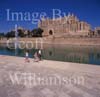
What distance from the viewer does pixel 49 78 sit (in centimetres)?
769

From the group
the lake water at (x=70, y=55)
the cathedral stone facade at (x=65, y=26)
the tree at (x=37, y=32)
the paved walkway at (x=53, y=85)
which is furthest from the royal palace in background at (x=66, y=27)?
the paved walkway at (x=53, y=85)

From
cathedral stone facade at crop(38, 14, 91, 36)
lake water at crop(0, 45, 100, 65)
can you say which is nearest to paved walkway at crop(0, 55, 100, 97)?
lake water at crop(0, 45, 100, 65)

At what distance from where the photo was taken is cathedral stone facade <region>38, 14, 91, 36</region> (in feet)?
224

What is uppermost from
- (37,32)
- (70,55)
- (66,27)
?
(66,27)

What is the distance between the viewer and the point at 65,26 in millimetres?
68188

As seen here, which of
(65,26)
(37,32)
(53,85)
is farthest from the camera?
(37,32)

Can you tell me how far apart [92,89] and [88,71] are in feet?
8.83

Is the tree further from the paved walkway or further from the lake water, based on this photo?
the paved walkway

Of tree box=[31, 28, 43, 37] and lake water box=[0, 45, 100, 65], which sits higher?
tree box=[31, 28, 43, 37]

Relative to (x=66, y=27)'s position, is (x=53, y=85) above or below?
below

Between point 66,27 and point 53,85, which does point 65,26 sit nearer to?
point 66,27

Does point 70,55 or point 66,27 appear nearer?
point 70,55

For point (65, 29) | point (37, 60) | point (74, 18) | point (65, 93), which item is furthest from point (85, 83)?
point (74, 18)

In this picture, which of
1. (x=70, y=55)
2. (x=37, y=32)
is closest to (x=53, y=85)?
(x=70, y=55)
